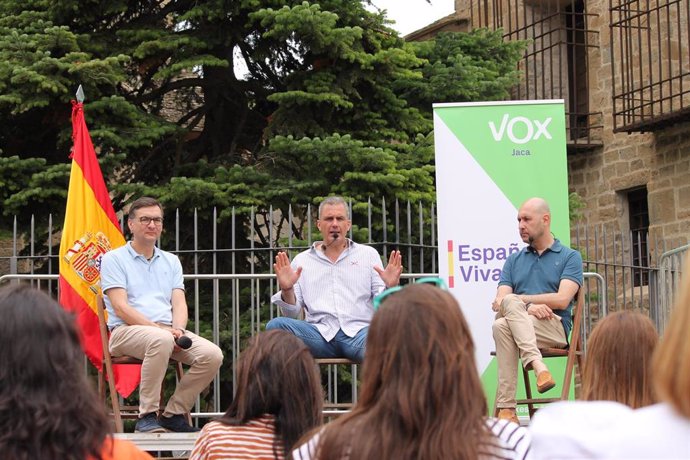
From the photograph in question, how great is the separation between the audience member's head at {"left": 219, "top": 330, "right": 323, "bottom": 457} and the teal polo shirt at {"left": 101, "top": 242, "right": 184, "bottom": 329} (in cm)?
352

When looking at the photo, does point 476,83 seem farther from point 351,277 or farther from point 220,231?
point 351,277

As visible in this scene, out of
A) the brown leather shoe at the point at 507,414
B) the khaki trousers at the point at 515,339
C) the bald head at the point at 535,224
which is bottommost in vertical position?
the brown leather shoe at the point at 507,414

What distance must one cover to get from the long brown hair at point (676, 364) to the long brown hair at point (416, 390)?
2.46ft

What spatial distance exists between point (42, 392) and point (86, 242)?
20.6 ft

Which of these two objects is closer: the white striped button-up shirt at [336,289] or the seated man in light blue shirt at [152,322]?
the seated man in light blue shirt at [152,322]

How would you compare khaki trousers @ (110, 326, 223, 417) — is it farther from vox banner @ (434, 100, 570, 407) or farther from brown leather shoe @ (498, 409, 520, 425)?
vox banner @ (434, 100, 570, 407)

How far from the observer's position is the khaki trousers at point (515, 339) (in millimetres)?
6281

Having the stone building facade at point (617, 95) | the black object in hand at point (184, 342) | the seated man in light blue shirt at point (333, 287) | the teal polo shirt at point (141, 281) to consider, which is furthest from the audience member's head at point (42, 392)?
the stone building facade at point (617, 95)

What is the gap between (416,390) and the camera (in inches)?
89.1

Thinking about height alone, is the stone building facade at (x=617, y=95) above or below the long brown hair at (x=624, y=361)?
above

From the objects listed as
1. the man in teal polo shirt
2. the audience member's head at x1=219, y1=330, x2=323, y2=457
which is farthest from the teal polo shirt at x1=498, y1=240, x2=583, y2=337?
the audience member's head at x1=219, y1=330, x2=323, y2=457

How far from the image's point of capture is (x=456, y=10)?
15.6m

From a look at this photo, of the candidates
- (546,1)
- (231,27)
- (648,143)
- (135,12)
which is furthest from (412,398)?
(546,1)

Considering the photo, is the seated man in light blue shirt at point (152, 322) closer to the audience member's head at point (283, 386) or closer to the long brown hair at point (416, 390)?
the audience member's head at point (283, 386)
